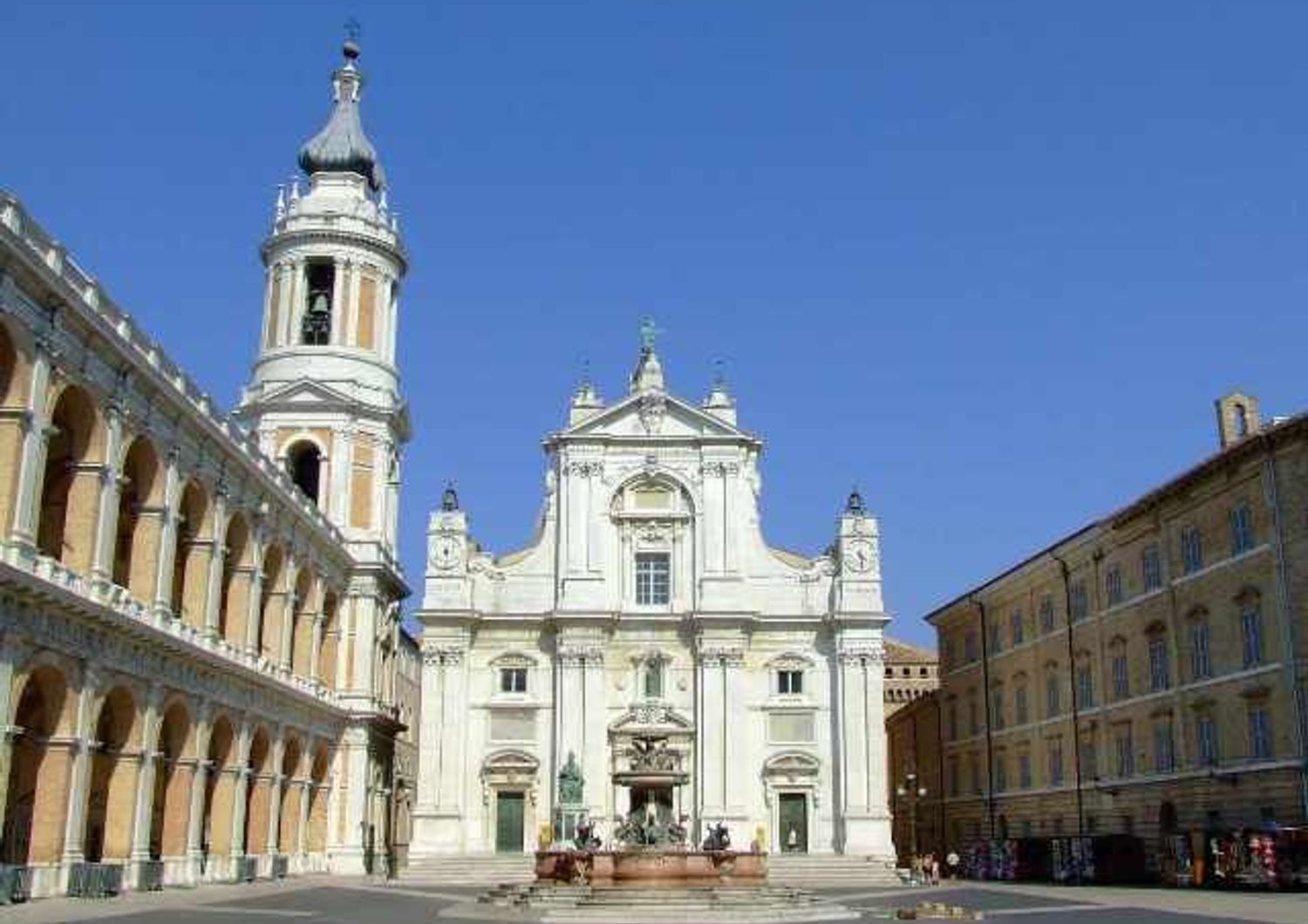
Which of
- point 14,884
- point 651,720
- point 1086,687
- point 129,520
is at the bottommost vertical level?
point 14,884

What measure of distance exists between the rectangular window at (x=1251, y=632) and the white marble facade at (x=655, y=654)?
61.4 feet

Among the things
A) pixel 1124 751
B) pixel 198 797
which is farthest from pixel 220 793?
pixel 1124 751

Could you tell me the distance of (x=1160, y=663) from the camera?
48.9 meters

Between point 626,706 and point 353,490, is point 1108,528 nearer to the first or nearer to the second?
point 626,706

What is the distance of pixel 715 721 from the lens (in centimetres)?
5878

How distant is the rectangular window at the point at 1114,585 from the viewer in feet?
173

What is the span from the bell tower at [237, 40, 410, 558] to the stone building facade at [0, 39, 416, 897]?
106 millimetres

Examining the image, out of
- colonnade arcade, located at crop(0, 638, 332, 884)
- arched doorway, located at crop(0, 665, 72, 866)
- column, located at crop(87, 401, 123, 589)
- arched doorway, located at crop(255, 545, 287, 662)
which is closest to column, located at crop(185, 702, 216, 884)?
colonnade arcade, located at crop(0, 638, 332, 884)

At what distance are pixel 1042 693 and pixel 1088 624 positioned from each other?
534 centimetres

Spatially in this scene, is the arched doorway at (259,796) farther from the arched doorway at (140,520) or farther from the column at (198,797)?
the arched doorway at (140,520)

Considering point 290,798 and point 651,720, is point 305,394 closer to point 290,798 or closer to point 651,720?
point 290,798

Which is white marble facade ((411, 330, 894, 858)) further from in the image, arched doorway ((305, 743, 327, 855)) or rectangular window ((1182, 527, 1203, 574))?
rectangular window ((1182, 527, 1203, 574))

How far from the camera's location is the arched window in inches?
2375

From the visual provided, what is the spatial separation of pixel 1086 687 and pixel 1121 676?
3.18 meters
